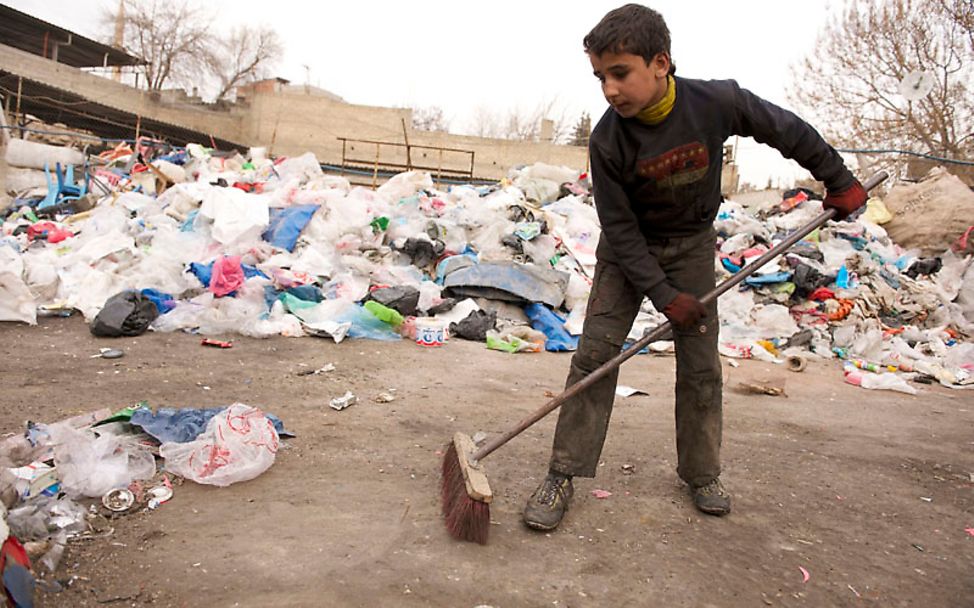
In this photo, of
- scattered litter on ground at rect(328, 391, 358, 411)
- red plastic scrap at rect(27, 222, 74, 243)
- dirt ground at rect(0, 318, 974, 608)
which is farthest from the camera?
red plastic scrap at rect(27, 222, 74, 243)

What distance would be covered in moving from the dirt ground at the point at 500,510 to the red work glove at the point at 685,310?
2.08 ft

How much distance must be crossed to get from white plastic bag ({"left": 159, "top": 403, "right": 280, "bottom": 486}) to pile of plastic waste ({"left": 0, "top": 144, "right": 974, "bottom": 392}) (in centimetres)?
215

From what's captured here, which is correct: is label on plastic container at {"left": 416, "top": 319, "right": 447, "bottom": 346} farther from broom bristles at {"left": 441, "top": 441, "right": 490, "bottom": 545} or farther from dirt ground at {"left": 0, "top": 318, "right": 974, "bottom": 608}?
broom bristles at {"left": 441, "top": 441, "right": 490, "bottom": 545}

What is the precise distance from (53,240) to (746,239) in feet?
23.2

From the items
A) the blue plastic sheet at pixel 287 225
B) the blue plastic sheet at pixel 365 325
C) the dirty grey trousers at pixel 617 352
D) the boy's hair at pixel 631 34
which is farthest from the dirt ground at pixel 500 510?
the blue plastic sheet at pixel 287 225

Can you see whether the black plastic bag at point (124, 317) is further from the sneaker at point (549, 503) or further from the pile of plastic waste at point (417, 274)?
the sneaker at point (549, 503)

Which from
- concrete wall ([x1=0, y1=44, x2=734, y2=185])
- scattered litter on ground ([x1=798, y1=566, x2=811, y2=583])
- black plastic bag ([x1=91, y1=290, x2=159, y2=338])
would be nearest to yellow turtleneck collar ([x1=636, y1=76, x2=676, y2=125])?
scattered litter on ground ([x1=798, y1=566, x2=811, y2=583])

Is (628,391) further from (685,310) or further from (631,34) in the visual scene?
(631,34)

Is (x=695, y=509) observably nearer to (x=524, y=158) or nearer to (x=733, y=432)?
(x=733, y=432)

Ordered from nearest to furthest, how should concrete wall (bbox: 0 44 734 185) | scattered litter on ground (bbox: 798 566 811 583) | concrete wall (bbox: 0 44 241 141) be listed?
scattered litter on ground (bbox: 798 566 811 583) < concrete wall (bbox: 0 44 241 141) < concrete wall (bbox: 0 44 734 185)

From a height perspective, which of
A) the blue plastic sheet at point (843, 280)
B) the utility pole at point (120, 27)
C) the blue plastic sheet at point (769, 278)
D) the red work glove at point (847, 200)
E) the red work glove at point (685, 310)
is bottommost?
the red work glove at point (685, 310)

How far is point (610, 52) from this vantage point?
180 centimetres

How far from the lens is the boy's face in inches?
71.4

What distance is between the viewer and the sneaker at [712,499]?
208cm
